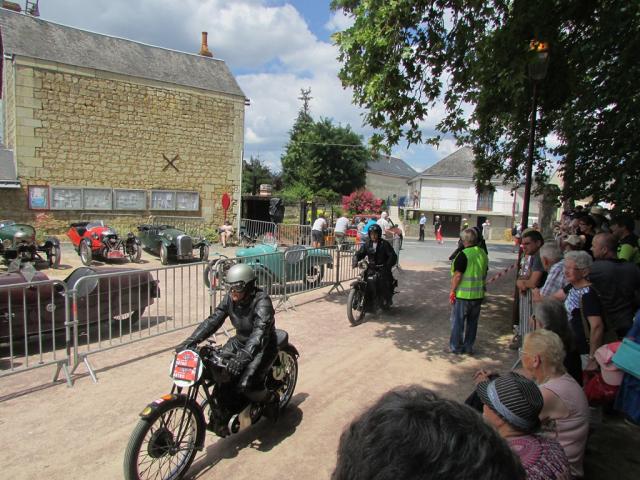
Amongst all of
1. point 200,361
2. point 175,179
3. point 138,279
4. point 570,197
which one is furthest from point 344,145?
point 200,361

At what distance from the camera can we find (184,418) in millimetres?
3166

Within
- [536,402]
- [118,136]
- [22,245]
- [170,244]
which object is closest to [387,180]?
[118,136]

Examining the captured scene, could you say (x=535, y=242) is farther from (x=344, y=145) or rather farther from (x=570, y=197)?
(x=344, y=145)

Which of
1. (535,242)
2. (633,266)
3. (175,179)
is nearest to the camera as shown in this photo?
(633,266)

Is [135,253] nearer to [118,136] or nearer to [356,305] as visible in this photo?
[118,136]

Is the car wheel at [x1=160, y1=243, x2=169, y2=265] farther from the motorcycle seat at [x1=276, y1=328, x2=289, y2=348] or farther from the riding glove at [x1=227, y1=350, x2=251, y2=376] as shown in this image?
the riding glove at [x1=227, y1=350, x2=251, y2=376]

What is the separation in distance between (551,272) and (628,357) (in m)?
1.62

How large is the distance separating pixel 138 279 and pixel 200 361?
3.55 metres

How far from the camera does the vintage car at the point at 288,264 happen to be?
27.3 feet

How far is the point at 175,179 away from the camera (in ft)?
64.3

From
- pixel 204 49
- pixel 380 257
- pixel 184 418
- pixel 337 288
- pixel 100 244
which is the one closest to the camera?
pixel 184 418

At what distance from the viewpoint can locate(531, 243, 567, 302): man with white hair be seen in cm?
491

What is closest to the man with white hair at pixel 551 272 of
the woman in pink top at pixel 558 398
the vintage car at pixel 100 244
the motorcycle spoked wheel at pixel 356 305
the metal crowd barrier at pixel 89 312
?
the woman in pink top at pixel 558 398

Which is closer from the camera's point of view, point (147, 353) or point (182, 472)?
point (182, 472)
